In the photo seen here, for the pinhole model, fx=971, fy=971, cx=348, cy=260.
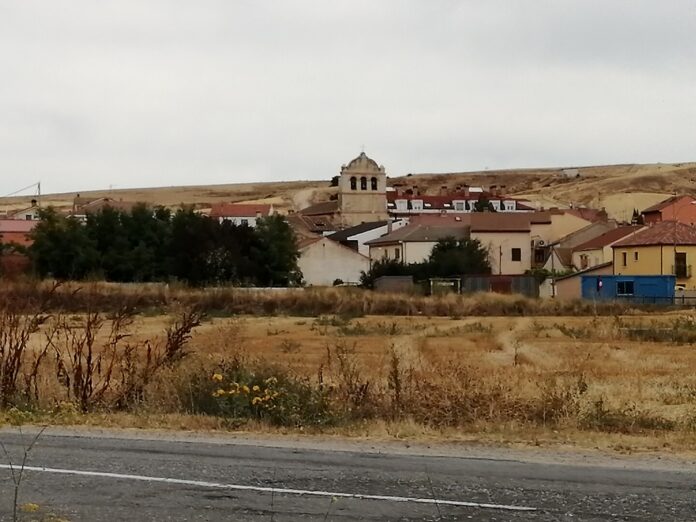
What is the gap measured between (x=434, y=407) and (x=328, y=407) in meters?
1.55

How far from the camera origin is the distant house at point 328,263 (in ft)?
297

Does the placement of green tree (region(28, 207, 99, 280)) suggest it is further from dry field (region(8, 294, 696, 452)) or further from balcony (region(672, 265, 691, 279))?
dry field (region(8, 294, 696, 452))

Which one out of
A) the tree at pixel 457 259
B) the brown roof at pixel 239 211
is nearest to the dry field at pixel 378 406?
the tree at pixel 457 259

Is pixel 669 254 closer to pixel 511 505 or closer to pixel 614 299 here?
pixel 614 299

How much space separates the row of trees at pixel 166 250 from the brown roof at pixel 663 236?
2702 centimetres

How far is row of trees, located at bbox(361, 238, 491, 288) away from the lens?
78.4 metres

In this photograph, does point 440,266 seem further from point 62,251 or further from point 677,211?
point 677,211

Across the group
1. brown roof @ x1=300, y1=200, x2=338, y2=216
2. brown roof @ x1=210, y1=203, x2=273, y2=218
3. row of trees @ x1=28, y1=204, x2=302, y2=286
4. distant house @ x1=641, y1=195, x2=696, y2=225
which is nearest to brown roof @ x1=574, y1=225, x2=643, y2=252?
distant house @ x1=641, y1=195, x2=696, y2=225

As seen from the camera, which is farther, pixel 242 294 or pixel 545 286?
pixel 545 286

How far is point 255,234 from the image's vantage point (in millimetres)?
78000

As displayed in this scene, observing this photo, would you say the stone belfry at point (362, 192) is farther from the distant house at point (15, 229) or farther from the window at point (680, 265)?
the window at point (680, 265)

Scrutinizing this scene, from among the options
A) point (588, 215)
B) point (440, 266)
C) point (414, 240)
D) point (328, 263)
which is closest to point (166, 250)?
point (328, 263)

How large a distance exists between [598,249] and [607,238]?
62.0 inches

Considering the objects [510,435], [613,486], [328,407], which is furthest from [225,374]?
[613,486]
